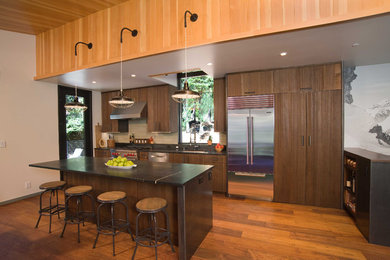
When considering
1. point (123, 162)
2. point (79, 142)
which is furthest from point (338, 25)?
point (79, 142)

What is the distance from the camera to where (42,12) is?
328cm

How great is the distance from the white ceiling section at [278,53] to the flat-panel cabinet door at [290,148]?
699 mm

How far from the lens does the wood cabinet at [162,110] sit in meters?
5.09

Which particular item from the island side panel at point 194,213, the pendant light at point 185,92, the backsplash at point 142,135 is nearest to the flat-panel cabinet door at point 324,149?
the island side panel at point 194,213

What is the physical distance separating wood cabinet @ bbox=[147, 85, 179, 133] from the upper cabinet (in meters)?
1.72

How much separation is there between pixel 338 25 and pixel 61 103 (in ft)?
18.2

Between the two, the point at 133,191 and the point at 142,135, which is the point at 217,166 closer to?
the point at 133,191

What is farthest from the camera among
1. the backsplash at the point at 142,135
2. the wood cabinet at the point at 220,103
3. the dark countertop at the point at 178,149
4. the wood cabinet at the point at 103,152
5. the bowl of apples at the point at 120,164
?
the wood cabinet at the point at 103,152

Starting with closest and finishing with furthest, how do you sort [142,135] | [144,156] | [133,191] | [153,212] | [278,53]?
[153,212] → [133,191] → [278,53] → [144,156] → [142,135]

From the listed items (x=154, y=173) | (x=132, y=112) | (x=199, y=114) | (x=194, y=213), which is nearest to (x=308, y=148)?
(x=194, y=213)

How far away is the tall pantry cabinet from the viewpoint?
3.44 m

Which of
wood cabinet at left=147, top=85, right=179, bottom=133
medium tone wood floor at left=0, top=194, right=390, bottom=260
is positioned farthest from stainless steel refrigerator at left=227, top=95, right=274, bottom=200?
wood cabinet at left=147, top=85, right=179, bottom=133

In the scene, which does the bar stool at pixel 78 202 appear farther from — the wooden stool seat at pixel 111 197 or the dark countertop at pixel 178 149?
the dark countertop at pixel 178 149

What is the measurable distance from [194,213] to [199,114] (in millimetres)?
3155
